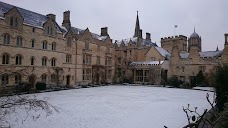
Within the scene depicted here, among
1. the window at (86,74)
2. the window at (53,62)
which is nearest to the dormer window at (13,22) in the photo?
the window at (53,62)

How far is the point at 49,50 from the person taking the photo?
A: 32.0 meters

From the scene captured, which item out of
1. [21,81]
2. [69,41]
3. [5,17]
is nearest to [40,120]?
[21,81]

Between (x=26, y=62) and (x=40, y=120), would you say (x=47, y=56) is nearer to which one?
(x=26, y=62)

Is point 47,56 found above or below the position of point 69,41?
below

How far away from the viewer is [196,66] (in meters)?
40.7

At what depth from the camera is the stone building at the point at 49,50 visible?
26.4 metres

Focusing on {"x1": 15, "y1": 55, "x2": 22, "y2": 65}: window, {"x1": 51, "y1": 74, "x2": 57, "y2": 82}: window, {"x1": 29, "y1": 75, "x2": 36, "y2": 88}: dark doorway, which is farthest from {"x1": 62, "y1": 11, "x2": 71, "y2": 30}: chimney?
{"x1": 29, "y1": 75, "x2": 36, "y2": 88}: dark doorway

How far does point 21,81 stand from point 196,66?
30607 mm

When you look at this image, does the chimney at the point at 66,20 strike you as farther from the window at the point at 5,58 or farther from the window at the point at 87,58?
the window at the point at 5,58

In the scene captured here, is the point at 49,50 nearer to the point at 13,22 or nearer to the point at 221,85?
the point at 13,22

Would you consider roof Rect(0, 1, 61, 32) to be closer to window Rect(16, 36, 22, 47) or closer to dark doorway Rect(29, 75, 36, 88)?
window Rect(16, 36, 22, 47)

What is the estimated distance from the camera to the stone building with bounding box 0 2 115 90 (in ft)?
86.5

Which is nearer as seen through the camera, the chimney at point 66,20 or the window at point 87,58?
the chimney at point 66,20

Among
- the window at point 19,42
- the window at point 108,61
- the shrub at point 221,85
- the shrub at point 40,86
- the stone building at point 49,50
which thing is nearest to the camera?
the shrub at point 221,85
